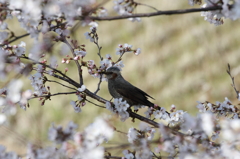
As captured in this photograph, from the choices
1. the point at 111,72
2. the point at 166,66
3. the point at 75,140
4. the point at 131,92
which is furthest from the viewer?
the point at 166,66

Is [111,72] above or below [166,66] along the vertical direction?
below

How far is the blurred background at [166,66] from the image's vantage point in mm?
5969

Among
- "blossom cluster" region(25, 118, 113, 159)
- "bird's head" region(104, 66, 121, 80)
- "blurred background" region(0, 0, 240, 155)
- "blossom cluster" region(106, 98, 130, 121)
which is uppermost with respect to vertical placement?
"blurred background" region(0, 0, 240, 155)

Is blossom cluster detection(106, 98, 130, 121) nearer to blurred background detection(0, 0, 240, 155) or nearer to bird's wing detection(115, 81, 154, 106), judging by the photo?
bird's wing detection(115, 81, 154, 106)

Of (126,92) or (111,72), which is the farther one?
(126,92)

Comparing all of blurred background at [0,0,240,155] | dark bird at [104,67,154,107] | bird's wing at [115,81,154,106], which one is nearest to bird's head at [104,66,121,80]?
dark bird at [104,67,154,107]

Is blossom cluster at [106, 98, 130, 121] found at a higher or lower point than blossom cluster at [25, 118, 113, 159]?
higher

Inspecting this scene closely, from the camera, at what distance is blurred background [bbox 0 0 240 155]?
5969 mm

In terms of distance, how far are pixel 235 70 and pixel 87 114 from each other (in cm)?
296

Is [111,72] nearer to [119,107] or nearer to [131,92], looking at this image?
[131,92]

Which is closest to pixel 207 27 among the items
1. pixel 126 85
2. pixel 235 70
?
pixel 235 70

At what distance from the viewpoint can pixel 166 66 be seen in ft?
20.4

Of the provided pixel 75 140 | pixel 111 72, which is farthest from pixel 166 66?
pixel 75 140

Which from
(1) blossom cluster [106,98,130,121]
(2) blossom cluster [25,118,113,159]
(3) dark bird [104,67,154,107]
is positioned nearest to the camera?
(2) blossom cluster [25,118,113,159]
